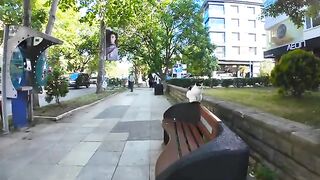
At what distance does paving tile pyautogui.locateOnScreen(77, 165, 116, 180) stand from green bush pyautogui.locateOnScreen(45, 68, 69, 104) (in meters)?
8.05

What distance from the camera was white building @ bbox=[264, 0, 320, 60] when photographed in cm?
3172

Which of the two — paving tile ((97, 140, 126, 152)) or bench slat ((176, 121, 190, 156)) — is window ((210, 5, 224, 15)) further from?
bench slat ((176, 121, 190, 156))

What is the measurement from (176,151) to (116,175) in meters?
1.10

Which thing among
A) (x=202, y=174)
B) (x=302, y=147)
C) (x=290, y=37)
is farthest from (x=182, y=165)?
(x=290, y=37)

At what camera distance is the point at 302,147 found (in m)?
3.86

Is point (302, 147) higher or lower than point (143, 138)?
higher

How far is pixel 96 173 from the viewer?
578 cm

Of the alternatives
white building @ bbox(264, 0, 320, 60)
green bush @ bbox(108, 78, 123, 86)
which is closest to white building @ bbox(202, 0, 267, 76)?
green bush @ bbox(108, 78, 123, 86)

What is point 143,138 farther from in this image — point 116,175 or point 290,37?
point 290,37

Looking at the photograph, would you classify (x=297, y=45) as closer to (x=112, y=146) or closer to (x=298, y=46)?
(x=298, y=46)

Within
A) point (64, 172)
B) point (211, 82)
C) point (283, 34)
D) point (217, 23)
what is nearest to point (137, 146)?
point (64, 172)

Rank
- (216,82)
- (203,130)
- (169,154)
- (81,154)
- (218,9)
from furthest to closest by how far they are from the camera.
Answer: (218,9) → (216,82) → (81,154) → (203,130) → (169,154)

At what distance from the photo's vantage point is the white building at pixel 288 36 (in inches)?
1249

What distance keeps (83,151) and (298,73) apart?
790 centimetres
